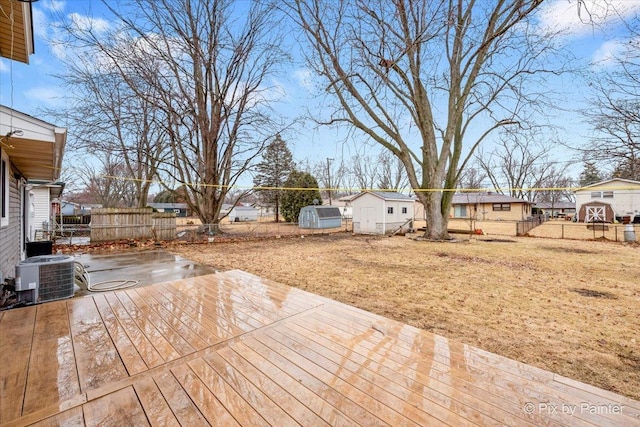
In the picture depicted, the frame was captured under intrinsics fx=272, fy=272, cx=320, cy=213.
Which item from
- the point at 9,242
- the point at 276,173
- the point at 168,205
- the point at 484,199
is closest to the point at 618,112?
the point at 9,242

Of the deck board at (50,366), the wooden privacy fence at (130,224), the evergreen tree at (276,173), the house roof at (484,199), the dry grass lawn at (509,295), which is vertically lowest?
the dry grass lawn at (509,295)

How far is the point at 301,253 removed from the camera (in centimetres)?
941

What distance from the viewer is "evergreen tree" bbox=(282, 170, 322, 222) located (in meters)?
27.2

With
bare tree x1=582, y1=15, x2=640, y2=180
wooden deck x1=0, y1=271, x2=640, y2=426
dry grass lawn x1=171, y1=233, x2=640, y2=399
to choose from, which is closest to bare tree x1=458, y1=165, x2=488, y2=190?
dry grass lawn x1=171, y1=233, x2=640, y2=399

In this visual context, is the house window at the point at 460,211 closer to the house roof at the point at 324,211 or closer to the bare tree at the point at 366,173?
the bare tree at the point at 366,173

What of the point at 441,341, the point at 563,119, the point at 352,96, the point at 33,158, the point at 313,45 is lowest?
the point at 441,341

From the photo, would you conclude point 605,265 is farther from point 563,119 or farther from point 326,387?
point 326,387

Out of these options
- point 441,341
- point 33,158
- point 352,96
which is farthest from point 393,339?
point 352,96

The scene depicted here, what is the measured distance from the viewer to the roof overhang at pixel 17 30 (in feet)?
9.39

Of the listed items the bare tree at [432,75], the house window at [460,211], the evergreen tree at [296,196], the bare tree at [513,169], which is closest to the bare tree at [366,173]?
the house window at [460,211]

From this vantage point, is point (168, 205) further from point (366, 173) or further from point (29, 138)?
point (29, 138)

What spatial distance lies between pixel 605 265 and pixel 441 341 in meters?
8.23

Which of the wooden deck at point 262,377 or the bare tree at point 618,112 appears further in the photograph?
the bare tree at point 618,112

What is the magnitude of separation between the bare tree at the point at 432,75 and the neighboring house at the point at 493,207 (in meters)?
18.5
